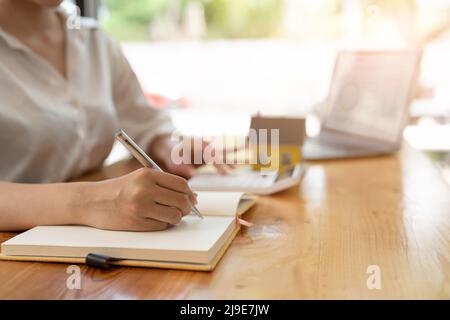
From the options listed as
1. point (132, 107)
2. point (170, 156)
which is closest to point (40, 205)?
point (170, 156)

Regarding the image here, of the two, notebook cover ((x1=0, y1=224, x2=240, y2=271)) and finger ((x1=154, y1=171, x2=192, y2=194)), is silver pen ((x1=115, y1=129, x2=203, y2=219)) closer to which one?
finger ((x1=154, y1=171, x2=192, y2=194))

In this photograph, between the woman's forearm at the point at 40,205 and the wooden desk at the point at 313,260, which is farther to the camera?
the woman's forearm at the point at 40,205

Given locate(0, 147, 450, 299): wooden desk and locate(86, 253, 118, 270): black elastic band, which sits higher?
locate(86, 253, 118, 270): black elastic band

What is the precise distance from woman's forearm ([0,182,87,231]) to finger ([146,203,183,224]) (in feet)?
0.34

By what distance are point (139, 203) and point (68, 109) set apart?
49cm

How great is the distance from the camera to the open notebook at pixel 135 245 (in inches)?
23.9

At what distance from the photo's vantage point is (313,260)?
63 cm

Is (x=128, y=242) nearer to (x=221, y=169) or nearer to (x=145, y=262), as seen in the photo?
(x=145, y=262)

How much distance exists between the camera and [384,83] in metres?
1.36

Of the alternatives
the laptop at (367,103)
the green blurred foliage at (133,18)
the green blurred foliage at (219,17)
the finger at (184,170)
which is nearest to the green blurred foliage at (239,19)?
the green blurred foliage at (219,17)

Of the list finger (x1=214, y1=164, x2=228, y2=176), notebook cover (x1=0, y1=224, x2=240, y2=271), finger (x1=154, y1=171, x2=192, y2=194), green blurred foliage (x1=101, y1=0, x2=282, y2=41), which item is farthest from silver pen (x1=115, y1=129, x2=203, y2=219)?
green blurred foliage (x1=101, y1=0, x2=282, y2=41)

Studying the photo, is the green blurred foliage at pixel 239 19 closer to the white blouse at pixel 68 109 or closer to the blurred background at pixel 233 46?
the blurred background at pixel 233 46

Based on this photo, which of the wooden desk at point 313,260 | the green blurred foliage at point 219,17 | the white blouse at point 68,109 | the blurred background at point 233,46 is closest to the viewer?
the wooden desk at point 313,260

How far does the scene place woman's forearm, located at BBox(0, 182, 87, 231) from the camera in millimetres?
719
